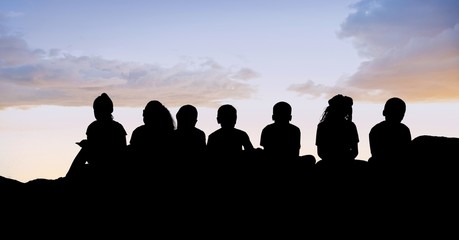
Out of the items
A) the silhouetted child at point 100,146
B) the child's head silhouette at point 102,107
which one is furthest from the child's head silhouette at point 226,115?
the child's head silhouette at point 102,107

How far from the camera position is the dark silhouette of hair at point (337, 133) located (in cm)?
1003

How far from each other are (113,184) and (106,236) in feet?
4.03

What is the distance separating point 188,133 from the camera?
1025 cm

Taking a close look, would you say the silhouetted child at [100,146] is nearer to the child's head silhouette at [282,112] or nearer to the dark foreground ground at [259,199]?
the dark foreground ground at [259,199]

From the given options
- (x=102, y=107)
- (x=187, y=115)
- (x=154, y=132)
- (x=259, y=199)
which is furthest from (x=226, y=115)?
(x=102, y=107)

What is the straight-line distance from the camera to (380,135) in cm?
1011

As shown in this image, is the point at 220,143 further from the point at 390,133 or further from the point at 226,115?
the point at 390,133

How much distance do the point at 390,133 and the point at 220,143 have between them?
362cm

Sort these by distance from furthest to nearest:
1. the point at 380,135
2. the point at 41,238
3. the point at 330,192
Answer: the point at 380,135 < the point at 330,192 < the point at 41,238

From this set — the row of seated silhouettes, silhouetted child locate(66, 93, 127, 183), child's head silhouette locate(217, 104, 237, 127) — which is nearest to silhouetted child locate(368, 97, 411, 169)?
the row of seated silhouettes

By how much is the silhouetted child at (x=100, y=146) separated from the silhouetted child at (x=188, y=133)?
1.22 metres

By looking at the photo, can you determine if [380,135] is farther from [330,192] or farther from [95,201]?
[95,201]

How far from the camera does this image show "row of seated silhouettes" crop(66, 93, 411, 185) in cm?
967

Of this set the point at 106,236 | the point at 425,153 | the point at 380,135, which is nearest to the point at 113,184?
the point at 106,236
